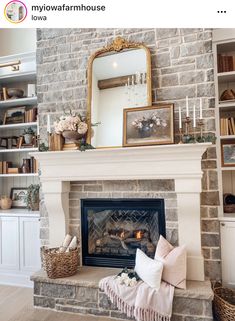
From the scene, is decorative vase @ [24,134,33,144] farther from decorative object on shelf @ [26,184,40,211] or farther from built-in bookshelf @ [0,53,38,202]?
decorative object on shelf @ [26,184,40,211]

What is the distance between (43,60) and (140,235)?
7.23 feet

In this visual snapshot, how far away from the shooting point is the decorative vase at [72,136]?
2.64 meters

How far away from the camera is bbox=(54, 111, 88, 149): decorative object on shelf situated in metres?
2.61

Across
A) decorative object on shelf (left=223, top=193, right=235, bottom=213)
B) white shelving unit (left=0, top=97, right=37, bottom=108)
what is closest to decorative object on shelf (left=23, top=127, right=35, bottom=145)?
white shelving unit (left=0, top=97, right=37, bottom=108)

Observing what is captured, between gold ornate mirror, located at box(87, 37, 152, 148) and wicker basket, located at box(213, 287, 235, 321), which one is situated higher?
gold ornate mirror, located at box(87, 37, 152, 148)

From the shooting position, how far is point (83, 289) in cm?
236

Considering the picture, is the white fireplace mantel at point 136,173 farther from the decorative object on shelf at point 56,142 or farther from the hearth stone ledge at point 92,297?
the hearth stone ledge at point 92,297

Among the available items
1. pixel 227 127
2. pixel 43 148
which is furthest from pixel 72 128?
pixel 227 127

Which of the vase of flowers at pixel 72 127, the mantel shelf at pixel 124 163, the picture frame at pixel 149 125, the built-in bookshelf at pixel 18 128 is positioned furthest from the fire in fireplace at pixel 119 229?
the built-in bookshelf at pixel 18 128

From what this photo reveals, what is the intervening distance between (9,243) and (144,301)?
1.88 m

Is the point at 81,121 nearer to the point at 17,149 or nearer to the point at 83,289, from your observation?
the point at 17,149

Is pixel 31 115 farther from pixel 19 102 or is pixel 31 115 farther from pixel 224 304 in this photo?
pixel 224 304

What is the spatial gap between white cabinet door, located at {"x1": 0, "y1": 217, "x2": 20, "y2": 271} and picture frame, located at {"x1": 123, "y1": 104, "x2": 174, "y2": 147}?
1.74 metres
